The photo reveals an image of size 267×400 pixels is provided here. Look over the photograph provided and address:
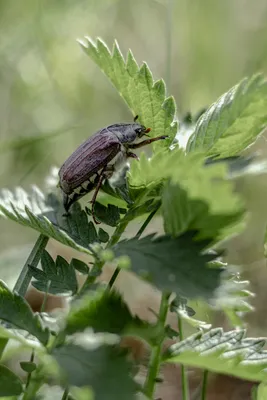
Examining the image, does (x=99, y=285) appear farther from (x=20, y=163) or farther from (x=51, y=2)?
(x=51, y=2)

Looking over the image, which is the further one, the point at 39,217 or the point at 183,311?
the point at 39,217

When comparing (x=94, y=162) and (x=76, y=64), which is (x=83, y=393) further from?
(x=76, y=64)

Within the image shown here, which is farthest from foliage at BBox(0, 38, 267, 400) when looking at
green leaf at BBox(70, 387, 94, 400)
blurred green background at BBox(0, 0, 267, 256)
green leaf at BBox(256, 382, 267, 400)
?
blurred green background at BBox(0, 0, 267, 256)

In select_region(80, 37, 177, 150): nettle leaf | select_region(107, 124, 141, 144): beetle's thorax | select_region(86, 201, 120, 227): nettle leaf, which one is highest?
select_region(107, 124, 141, 144): beetle's thorax

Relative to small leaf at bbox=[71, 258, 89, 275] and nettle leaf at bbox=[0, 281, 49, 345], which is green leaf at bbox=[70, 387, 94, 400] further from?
small leaf at bbox=[71, 258, 89, 275]

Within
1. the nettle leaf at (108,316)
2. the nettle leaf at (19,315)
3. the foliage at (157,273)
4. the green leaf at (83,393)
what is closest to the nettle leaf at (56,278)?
the foliage at (157,273)

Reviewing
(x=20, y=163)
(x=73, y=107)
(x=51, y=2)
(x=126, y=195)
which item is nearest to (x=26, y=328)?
(x=126, y=195)

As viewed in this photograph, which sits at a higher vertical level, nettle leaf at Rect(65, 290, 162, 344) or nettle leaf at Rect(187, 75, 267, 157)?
nettle leaf at Rect(187, 75, 267, 157)

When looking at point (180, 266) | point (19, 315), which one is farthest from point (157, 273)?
point (19, 315)
